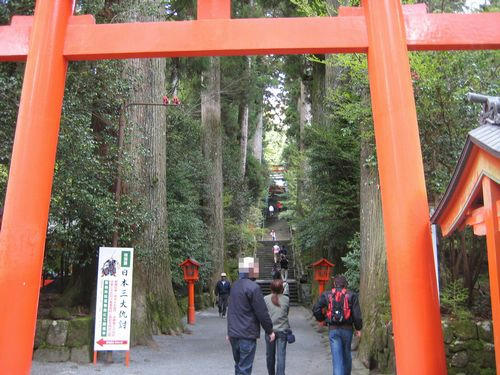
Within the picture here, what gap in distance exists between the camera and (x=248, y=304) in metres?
5.51

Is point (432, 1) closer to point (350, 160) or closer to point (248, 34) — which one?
point (350, 160)

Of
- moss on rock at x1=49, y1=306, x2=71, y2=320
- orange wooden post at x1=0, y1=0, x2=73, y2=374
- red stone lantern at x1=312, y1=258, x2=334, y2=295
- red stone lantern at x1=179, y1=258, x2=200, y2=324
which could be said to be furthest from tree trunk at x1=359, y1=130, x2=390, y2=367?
red stone lantern at x1=179, y1=258, x2=200, y2=324

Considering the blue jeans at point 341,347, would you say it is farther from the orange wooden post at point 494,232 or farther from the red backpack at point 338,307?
the orange wooden post at point 494,232

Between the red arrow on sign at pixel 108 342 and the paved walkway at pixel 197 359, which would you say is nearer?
the paved walkway at pixel 197 359

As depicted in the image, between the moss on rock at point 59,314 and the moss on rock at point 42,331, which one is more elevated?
the moss on rock at point 59,314

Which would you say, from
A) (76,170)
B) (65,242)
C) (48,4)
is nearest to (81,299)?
(65,242)

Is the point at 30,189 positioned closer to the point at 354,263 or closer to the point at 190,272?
the point at 354,263

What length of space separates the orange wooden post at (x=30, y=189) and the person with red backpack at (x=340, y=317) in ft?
10.1

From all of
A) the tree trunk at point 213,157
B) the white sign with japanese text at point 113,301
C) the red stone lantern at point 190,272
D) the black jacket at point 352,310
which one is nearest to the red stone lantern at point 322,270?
the red stone lantern at point 190,272

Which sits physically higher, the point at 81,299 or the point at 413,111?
the point at 413,111

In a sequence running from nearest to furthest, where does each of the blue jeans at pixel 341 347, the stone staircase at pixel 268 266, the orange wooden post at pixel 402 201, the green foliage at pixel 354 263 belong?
1. the orange wooden post at pixel 402 201
2. the blue jeans at pixel 341 347
3. the green foliage at pixel 354 263
4. the stone staircase at pixel 268 266

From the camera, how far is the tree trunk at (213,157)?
1995 centimetres

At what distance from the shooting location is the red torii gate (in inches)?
181

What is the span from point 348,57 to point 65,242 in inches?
222
